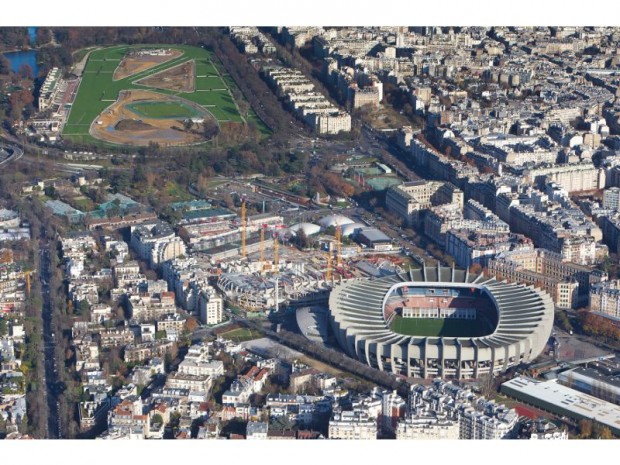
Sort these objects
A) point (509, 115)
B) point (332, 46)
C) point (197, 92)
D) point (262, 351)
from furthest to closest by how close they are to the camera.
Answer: point (332, 46) < point (197, 92) < point (509, 115) < point (262, 351)

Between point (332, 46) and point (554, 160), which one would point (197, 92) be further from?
point (554, 160)

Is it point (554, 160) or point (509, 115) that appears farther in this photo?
point (509, 115)

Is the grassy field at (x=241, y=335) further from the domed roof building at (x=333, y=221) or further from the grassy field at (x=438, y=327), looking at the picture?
the domed roof building at (x=333, y=221)

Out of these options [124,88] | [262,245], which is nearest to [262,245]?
[262,245]

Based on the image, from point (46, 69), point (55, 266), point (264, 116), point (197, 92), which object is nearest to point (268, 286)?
point (55, 266)

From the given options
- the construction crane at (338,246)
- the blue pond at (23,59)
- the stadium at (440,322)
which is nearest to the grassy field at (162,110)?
the blue pond at (23,59)

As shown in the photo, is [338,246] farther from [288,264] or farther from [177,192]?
[177,192]

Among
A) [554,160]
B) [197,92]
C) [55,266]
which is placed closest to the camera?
[55,266]
